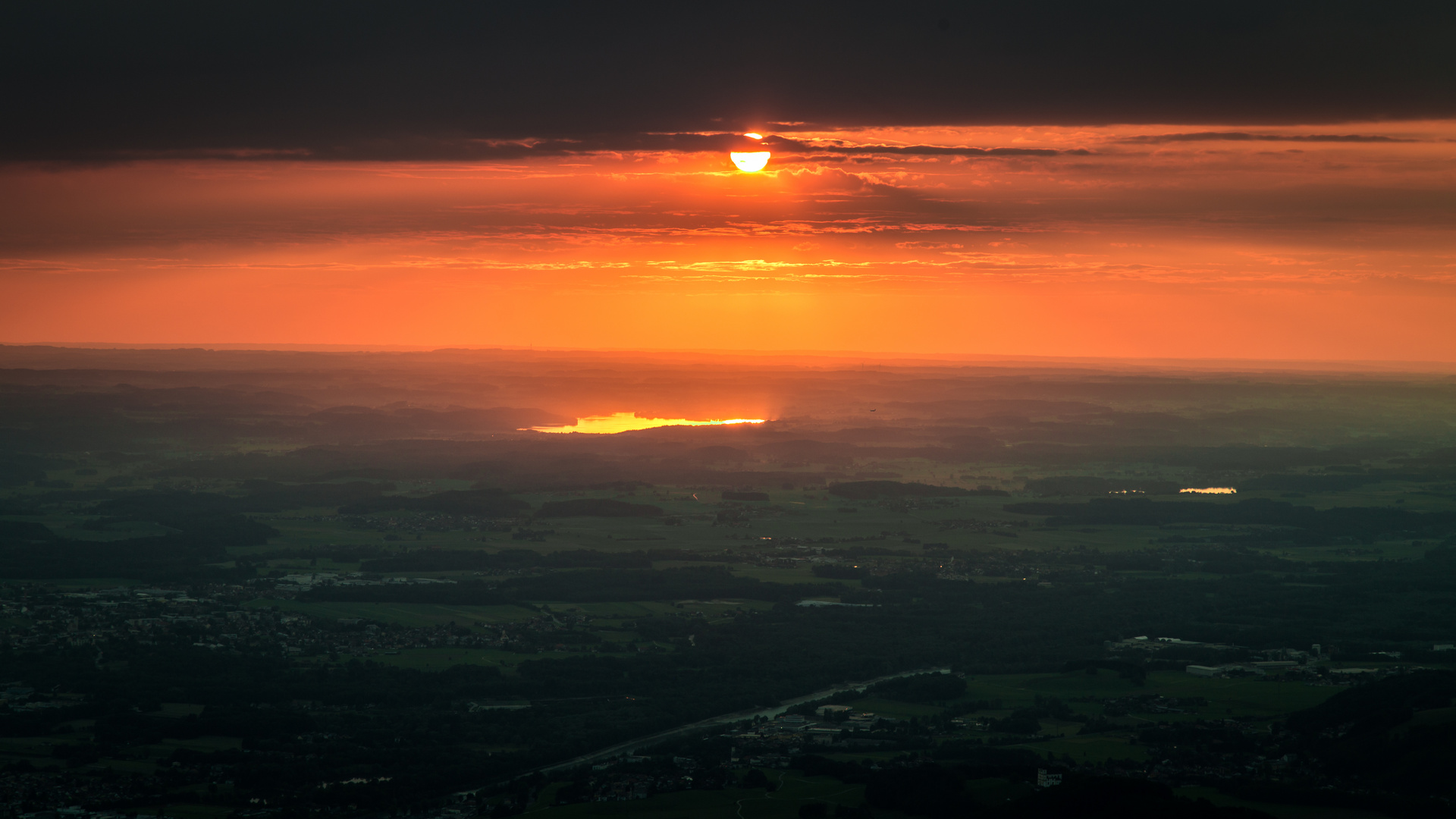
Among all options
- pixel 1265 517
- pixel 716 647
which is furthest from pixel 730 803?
pixel 1265 517

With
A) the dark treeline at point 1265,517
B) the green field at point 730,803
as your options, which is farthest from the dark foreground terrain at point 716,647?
the dark treeline at point 1265,517

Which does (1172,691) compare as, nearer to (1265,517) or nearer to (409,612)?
(409,612)

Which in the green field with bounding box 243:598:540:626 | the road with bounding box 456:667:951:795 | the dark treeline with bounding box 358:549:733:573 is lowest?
the road with bounding box 456:667:951:795

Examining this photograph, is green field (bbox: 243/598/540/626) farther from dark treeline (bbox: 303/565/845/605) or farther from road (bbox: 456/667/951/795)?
road (bbox: 456/667/951/795)

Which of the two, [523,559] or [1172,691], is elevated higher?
[523,559]

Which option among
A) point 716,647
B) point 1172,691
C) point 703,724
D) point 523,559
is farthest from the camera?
point 523,559

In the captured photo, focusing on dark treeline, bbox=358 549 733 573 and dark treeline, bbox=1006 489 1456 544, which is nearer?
dark treeline, bbox=358 549 733 573

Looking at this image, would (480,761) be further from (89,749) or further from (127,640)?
(127,640)

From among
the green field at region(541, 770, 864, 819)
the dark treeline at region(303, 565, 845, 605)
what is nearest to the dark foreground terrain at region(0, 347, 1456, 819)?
the green field at region(541, 770, 864, 819)
